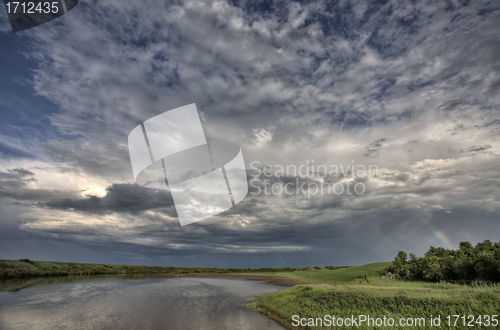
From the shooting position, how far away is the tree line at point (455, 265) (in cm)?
2836

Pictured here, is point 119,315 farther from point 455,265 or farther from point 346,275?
point 346,275

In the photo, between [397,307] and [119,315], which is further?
[119,315]

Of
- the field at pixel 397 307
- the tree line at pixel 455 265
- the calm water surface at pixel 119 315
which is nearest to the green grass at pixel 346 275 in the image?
the tree line at pixel 455 265

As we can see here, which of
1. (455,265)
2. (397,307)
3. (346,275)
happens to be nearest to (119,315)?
(397,307)

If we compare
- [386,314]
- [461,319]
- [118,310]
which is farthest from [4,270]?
[461,319]

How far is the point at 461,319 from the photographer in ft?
47.5

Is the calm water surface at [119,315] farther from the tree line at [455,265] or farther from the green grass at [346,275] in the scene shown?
the green grass at [346,275]

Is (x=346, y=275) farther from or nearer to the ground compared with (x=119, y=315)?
nearer to the ground

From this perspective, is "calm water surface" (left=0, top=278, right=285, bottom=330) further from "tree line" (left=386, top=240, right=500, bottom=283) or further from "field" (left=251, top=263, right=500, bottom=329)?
"tree line" (left=386, top=240, right=500, bottom=283)

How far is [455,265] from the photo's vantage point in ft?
113

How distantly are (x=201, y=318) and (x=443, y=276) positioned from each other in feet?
126

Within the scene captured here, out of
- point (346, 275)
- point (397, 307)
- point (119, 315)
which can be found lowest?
point (346, 275)

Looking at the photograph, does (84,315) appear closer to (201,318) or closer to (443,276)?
(201,318)

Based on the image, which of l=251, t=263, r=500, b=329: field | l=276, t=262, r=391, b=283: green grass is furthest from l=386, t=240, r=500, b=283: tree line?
l=251, t=263, r=500, b=329: field
